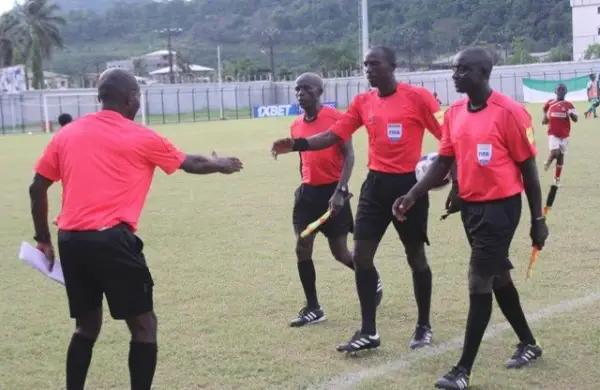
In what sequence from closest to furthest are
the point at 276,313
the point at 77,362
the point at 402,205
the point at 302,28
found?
the point at 77,362 → the point at 402,205 → the point at 276,313 → the point at 302,28

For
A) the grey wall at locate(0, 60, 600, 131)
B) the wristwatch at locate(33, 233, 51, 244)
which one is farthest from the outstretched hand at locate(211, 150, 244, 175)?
the grey wall at locate(0, 60, 600, 131)

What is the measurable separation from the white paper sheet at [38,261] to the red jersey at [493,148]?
8.20 feet

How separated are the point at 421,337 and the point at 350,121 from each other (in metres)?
1.68

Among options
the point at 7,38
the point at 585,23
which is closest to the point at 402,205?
the point at 7,38

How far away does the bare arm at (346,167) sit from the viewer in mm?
6625

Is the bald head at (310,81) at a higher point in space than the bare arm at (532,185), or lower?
higher

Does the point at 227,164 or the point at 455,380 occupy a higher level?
the point at 227,164

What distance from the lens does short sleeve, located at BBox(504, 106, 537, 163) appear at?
512cm

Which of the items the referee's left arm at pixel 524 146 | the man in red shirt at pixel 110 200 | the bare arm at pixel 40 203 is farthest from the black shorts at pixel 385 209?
the bare arm at pixel 40 203

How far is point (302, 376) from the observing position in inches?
221

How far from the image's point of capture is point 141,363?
4.73m

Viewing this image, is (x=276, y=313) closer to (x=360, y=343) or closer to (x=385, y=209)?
(x=360, y=343)

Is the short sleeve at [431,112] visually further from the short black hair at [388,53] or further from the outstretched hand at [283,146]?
the outstretched hand at [283,146]

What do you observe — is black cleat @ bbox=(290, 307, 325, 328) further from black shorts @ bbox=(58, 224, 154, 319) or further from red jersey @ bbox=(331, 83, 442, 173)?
black shorts @ bbox=(58, 224, 154, 319)
